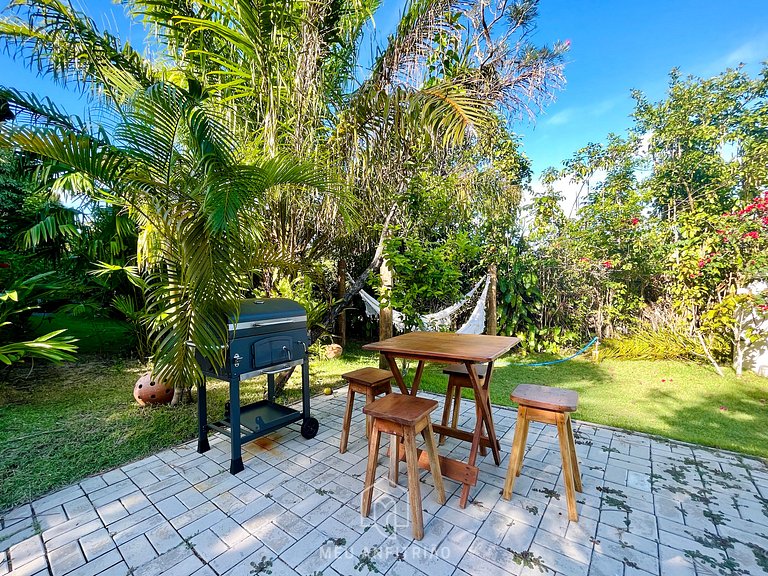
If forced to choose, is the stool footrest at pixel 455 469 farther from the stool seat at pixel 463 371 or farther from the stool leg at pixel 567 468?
the stool seat at pixel 463 371

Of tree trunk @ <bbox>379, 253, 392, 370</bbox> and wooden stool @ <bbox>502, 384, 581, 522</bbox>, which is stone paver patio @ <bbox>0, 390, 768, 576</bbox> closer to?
wooden stool @ <bbox>502, 384, 581, 522</bbox>

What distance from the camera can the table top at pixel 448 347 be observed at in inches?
83.2

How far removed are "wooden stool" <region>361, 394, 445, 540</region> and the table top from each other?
0.98ft

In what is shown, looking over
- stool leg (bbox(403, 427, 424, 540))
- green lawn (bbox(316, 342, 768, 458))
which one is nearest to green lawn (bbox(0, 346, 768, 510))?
green lawn (bbox(316, 342, 768, 458))

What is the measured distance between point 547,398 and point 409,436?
2.88 ft

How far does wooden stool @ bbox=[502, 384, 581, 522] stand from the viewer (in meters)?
1.89

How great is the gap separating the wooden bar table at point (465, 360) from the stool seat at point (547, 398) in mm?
264

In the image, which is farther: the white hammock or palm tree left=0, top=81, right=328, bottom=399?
the white hammock

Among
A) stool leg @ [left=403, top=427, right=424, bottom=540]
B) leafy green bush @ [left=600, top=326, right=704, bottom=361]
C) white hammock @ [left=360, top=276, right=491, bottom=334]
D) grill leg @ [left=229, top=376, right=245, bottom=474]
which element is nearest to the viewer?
stool leg @ [left=403, top=427, right=424, bottom=540]

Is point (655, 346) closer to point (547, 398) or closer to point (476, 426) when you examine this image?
point (547, 398)

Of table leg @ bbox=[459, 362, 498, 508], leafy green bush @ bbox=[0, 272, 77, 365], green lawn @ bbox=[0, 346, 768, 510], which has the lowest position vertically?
green lawn @ bbox=[0, 346, 768, 510]

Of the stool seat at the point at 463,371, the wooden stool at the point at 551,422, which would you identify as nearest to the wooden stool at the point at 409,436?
the wooden stool at the point at 551,422

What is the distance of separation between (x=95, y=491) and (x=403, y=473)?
201 centimetres

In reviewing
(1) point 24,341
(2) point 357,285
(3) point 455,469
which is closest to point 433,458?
(3) point 455,469
